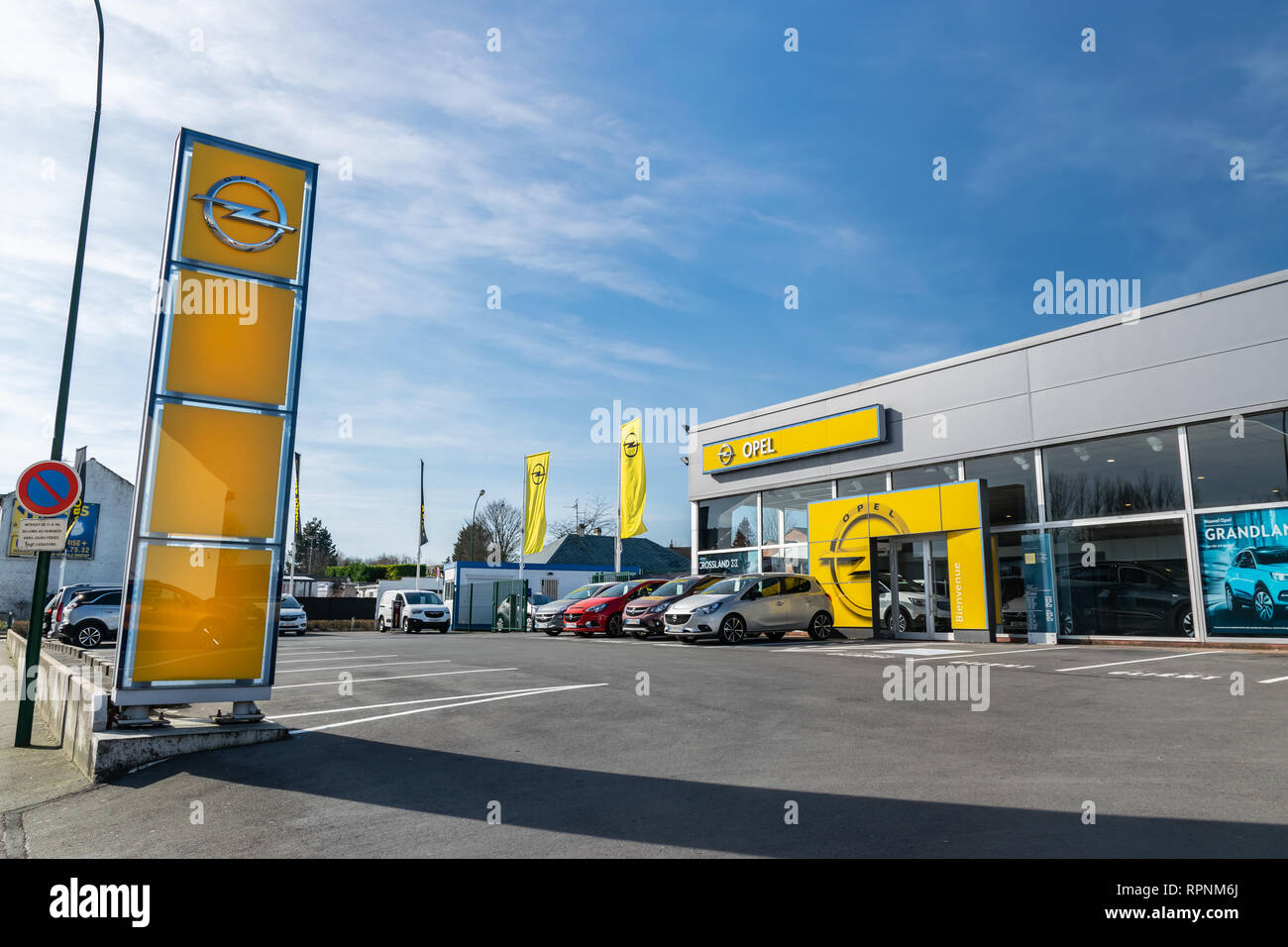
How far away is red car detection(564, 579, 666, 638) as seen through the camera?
24906 millimetres

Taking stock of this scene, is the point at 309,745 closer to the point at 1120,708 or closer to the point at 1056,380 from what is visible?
the point at 1120,708

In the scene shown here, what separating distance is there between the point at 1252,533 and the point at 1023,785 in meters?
13.7

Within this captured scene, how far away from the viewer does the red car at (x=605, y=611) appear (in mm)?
24906

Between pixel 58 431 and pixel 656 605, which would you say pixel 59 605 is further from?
pixel 58 431

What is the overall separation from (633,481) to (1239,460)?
1924 centimetres

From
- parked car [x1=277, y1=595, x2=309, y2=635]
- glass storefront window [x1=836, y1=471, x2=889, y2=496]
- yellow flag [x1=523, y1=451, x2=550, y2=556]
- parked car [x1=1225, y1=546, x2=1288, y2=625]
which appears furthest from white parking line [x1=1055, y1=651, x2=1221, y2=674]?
parked car [x1=277, y1=595, x2=309, y2=635]

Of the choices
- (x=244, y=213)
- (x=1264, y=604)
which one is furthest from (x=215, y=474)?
(x=1264, y=604)

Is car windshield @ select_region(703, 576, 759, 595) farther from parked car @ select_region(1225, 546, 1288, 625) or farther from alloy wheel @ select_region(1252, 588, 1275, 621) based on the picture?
alloy wheel @ select_region(1252, 588, 1275, 621)

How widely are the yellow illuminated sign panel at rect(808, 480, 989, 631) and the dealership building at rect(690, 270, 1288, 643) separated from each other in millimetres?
45

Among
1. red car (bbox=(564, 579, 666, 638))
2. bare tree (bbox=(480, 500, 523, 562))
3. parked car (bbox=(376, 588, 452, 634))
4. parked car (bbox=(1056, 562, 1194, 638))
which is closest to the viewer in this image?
parked car (bbox=(1056, 562, 1194, 638))

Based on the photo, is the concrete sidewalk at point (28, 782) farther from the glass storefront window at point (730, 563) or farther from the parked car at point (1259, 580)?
the glass storefront window at point (730, 563)

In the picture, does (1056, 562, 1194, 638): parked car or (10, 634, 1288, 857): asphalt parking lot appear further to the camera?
(1056, 562, 1194, 638): parked car

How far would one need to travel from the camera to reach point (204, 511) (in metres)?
7.59

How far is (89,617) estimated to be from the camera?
22422mm
